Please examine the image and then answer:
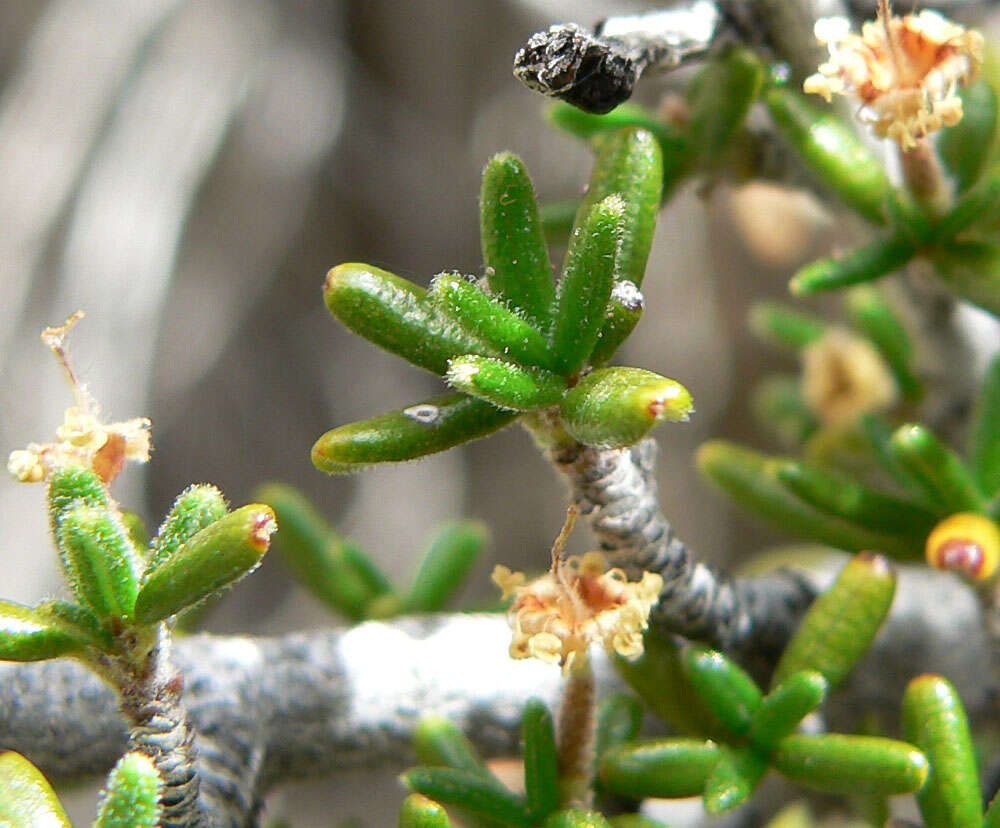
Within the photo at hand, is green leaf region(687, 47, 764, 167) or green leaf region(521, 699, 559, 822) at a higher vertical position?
green leaf region(687, 47, 764, 167)

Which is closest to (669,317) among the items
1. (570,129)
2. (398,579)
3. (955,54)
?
(398,579)

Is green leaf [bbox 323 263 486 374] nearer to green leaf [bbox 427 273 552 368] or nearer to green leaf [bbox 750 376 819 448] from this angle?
green leaf [bbox 427 273 552 368]

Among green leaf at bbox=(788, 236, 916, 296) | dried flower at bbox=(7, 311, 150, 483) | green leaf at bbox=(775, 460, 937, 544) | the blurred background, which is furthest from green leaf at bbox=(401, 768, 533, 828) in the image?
the blurred background

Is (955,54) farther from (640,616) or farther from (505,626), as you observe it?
(505,626)

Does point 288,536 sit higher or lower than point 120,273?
lower

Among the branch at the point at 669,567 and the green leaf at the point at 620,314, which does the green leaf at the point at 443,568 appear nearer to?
the branch at the point at 669,567

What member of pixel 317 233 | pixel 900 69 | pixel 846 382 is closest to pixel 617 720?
pixel 900 69

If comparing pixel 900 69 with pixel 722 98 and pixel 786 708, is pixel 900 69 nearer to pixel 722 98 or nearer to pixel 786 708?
pixel 722 98
